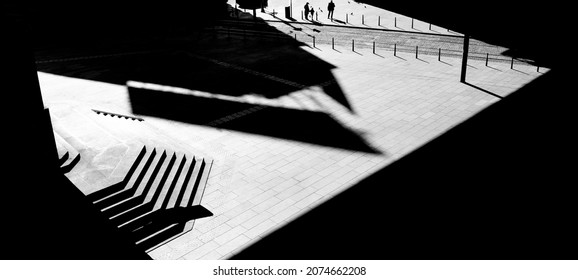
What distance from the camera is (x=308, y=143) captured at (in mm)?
17594

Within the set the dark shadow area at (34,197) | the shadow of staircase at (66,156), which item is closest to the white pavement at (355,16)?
A: the shadow of staircase at (66,156)

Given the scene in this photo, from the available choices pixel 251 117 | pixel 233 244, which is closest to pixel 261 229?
pixel 233 244

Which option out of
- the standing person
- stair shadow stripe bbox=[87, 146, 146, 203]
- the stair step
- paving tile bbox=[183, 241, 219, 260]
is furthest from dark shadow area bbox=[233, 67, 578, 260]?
the standing person

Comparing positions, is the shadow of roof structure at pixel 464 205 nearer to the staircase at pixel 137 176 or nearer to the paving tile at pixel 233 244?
the paving tile at pixel 233 244

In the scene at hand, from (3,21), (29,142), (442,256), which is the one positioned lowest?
(442,256)

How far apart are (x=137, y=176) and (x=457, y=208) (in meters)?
9.23

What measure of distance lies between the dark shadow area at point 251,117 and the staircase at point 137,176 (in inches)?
112

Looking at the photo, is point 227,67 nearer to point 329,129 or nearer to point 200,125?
point 200,125

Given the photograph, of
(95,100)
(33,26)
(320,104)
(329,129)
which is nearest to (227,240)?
(329,129)

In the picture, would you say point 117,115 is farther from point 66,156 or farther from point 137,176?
point 137,176

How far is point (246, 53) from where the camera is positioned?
108 ft

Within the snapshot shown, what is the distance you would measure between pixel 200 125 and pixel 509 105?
13624mm

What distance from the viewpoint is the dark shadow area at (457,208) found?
1147 cm

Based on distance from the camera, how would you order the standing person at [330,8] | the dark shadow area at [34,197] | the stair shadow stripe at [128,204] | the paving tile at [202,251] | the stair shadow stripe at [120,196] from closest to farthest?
the paving tile at [202,251] < the dark shadow area at [34,197] < the stair shadow stripe at [128,204] < the stair shadow stripe at [120,196] < the standing person at [330,8]
